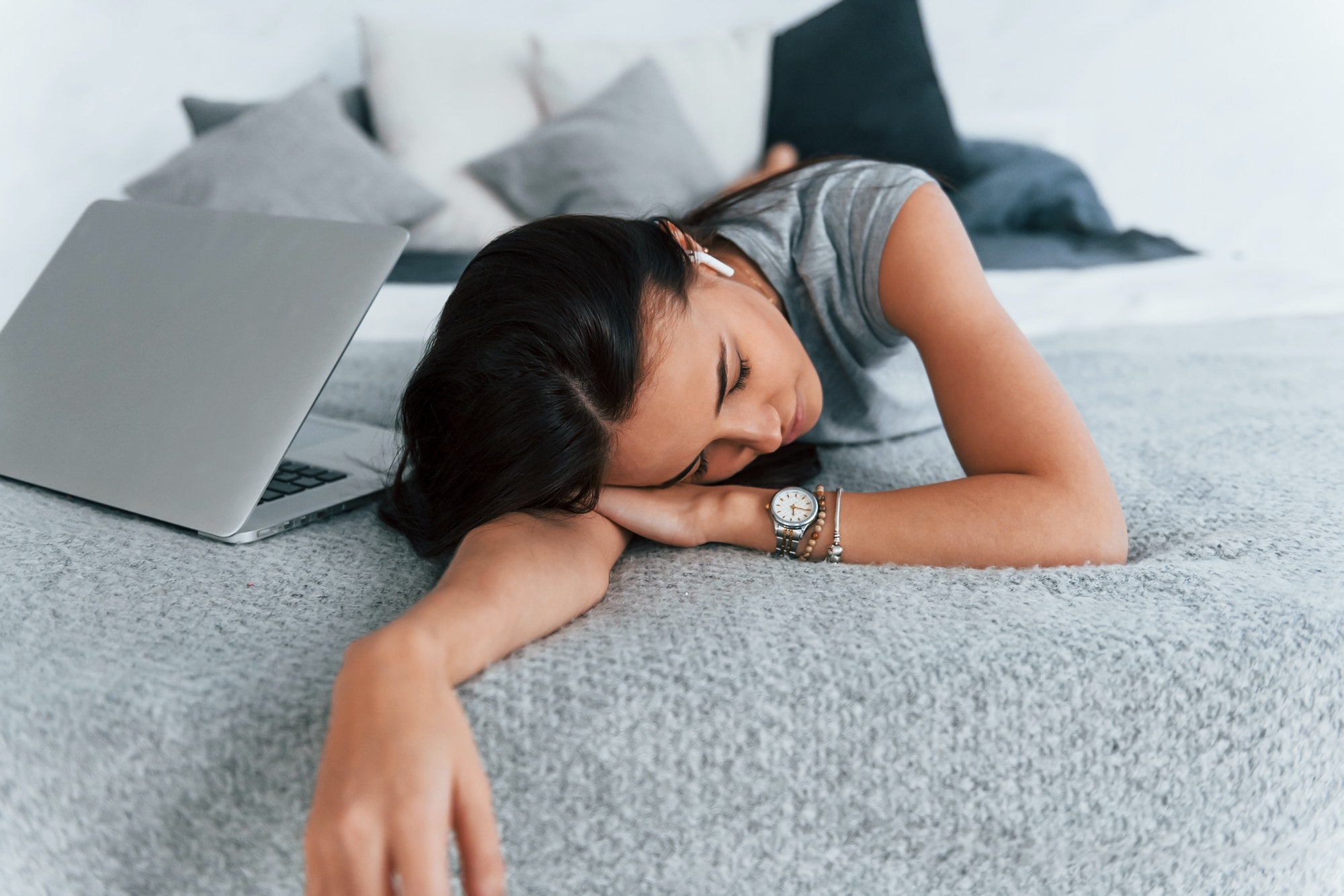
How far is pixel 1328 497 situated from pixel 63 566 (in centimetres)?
100

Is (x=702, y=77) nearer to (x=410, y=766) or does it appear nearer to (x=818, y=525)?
(x=818, y=525)

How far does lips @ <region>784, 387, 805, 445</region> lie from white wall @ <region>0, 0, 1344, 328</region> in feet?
6.88

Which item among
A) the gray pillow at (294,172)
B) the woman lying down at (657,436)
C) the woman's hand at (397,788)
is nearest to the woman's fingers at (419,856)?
the woman's hand at (397,788)

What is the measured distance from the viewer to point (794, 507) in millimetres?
735

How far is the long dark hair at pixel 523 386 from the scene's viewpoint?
68 centimetres

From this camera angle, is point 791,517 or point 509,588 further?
point 791,517

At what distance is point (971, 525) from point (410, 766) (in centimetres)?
48

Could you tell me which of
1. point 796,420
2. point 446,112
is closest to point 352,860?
point 796,420

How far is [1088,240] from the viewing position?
7.39 ft

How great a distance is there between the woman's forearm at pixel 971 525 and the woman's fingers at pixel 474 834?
0.37 meters

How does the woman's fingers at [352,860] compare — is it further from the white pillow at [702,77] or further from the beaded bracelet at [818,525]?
the white pillow at [702,77]

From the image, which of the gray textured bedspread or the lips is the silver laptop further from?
the lips

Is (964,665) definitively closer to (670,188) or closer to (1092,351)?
(1092,351)

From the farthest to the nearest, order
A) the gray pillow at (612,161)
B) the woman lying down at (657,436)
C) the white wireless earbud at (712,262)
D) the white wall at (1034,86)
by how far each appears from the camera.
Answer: the white wall at (1034,86) → the gray pillow at (612,161) → the white wireless earbud at (712,262) → the woman lying down at (657,436)
